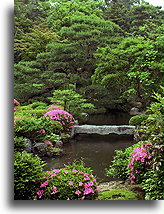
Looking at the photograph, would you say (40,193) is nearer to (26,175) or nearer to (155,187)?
(26,175)

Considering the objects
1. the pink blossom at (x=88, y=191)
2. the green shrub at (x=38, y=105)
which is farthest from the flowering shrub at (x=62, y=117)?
the pink blossom at (x=88, y=191)

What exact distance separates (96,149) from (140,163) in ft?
6.63

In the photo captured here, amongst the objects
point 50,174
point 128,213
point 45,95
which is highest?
point 45,95

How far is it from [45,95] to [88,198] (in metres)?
4.44

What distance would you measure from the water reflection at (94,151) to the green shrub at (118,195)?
0.75m

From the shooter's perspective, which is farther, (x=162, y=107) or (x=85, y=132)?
(x=85, y=132)

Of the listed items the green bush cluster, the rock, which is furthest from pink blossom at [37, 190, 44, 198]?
the rock

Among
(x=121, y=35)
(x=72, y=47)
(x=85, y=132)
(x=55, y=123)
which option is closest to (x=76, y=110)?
(x=85, y=132)

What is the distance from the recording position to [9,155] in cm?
276

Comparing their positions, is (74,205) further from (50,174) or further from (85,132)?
(85,132)

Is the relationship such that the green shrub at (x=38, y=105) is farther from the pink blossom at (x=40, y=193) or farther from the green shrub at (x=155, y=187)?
the green shrub at (x=155, y=187)

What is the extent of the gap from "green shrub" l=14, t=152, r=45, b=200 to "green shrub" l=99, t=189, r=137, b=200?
678mm

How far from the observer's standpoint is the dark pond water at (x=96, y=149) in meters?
3.94

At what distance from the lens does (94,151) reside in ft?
15.3
